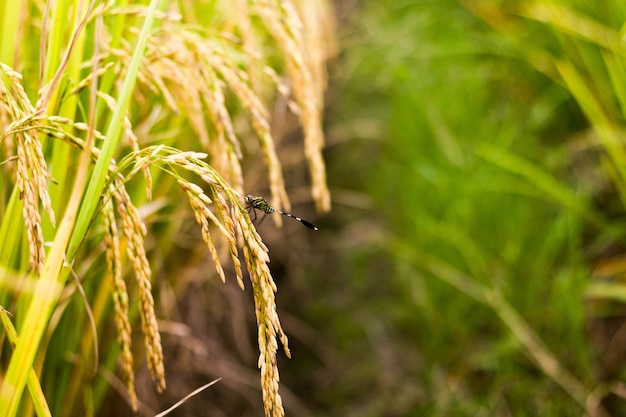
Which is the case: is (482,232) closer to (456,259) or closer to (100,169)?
(456,259)

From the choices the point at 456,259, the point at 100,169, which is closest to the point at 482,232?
the point at 456,259

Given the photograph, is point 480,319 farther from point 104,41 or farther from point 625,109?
point 104,41

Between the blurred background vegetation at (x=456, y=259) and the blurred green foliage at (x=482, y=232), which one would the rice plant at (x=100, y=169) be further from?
the blurred green foliage at (x=482, y=232)

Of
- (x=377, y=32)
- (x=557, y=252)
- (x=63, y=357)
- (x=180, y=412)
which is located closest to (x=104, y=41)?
(x=63, y=357)

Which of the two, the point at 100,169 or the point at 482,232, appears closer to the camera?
the point at 100,169

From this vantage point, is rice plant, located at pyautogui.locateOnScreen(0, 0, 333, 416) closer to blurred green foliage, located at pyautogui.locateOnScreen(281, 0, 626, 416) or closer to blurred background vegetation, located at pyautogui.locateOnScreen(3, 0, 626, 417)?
blurred background vegetation, located at pyautogui.locateOnScreen(3, 0, 626, 417)

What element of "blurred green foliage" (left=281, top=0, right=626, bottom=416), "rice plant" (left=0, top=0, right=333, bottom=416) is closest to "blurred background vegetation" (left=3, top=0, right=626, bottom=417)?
"blurred green foliage" (left=281, top=0, right=626, bottom=416)

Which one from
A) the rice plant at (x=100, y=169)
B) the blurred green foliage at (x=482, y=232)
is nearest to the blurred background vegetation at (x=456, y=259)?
the blurred green foliage at (x=482, y=232)

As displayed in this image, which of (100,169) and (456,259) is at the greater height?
(100,169)
